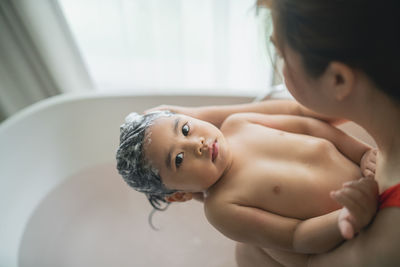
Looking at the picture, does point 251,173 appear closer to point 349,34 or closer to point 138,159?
point 138,159

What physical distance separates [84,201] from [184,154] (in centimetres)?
89

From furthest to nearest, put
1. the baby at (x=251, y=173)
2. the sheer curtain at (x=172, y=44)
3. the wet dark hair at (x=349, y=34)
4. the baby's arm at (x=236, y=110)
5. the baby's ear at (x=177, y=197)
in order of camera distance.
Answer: the sheer curtain at (x=172, y=44)
the baby's arm at (x=236, y=110)
the baby's ear at (x=177, y=197)
the baby at (x=251, y=173)
the wet dark hair at (x=349, y=34)

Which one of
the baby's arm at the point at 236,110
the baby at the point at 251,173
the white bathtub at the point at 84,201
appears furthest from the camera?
the white bathtub at the point at 84,201

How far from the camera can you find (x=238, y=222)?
807 millimetres

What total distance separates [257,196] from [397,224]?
12.5 inches

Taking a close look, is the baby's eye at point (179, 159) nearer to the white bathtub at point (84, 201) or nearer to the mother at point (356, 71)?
the mother at point (356, 71)

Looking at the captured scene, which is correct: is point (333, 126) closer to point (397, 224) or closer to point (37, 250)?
point (397, 224)

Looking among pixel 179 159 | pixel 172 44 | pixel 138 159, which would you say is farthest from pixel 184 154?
pixel 172 44

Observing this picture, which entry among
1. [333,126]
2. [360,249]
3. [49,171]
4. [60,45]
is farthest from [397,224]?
[60,45]

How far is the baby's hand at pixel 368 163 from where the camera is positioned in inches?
32.4

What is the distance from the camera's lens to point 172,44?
1.59m

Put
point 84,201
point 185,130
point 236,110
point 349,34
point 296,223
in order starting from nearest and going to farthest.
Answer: point 349,34 → point 296,223 → point 185,130 → point 236,110 → point 84,201

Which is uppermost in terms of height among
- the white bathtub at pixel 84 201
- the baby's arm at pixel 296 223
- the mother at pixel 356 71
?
the mother at pixel 356 71

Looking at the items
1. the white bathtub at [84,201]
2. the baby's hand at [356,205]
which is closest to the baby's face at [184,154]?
the baby's hand at [356,205]
